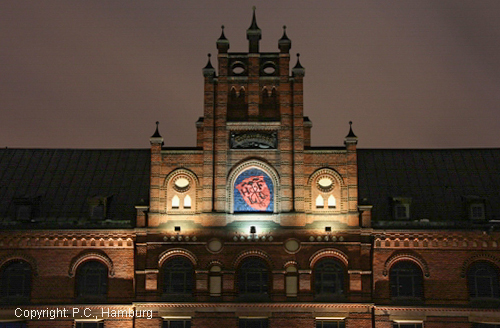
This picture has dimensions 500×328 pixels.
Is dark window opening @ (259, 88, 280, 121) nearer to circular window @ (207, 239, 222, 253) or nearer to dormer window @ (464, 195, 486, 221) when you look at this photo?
circular window @ (207, 239, 222, 253)

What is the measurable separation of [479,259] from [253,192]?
13726 mm

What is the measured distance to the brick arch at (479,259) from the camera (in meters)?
40.8

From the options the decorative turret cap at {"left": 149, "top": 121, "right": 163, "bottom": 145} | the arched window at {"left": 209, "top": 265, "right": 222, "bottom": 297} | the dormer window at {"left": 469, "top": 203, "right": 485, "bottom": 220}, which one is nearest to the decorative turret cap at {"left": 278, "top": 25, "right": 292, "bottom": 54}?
the decorative turret cap at {"left": 149, "top": 121, "right": 163, "bottom": 145}

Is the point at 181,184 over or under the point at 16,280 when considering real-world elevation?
over

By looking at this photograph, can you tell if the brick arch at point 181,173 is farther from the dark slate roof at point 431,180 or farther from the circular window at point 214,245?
the dark slate roof at point 431,180

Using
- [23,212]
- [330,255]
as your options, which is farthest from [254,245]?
[23,212]

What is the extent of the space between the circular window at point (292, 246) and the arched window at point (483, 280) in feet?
33.3

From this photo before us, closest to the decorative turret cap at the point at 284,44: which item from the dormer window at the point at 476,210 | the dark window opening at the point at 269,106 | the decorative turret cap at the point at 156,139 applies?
the dark window opening at the point at 269,106

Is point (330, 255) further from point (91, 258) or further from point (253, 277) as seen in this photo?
point (91, 258)

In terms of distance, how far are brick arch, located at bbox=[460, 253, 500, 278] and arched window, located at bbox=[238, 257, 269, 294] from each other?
37.4ft

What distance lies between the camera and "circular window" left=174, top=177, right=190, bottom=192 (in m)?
41.7

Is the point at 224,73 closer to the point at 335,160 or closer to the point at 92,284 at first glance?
the point at 335,160

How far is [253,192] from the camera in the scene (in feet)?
137

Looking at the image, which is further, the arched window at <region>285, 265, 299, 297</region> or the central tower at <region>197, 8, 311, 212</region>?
the central tower at <region>197, 8, 311, 212</region>
